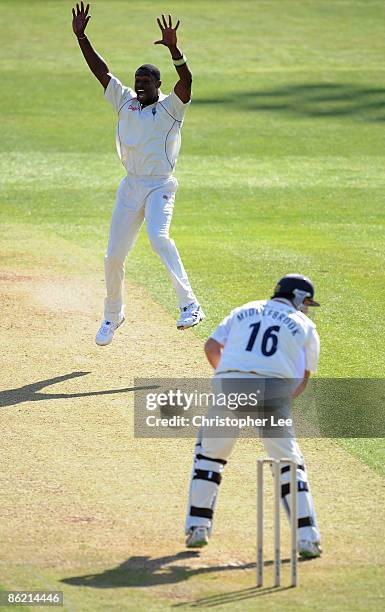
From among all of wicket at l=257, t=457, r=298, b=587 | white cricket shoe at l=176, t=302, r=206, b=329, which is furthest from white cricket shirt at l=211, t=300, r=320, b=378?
white cricket shoe at l=176, t=302, r=206, b=329

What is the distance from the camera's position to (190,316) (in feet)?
37.0

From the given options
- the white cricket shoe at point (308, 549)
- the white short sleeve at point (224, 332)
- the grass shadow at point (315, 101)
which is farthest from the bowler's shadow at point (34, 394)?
the grass shadow at point (315, 101)

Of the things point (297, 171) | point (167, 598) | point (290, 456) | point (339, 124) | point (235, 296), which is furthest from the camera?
point (339, 124)

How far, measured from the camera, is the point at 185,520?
25.8 feet

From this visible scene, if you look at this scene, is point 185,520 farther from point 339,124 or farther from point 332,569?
point 339,124

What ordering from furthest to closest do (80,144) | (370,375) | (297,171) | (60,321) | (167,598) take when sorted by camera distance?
(80,144) → (297,171) → (60,321) → (370,375) → (167,598)

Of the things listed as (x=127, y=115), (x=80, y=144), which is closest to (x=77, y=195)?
(x=80, y=144)

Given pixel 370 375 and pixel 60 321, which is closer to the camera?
pixel 370 375

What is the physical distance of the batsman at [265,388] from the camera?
7.50m

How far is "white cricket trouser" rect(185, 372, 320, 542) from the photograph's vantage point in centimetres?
750

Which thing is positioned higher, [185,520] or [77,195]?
[77,195]

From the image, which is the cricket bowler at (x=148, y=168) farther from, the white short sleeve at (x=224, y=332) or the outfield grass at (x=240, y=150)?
the white short sleeve at (x=224, y=332)

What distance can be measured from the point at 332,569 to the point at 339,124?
733 inches

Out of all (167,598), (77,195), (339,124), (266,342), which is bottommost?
(167,598)
